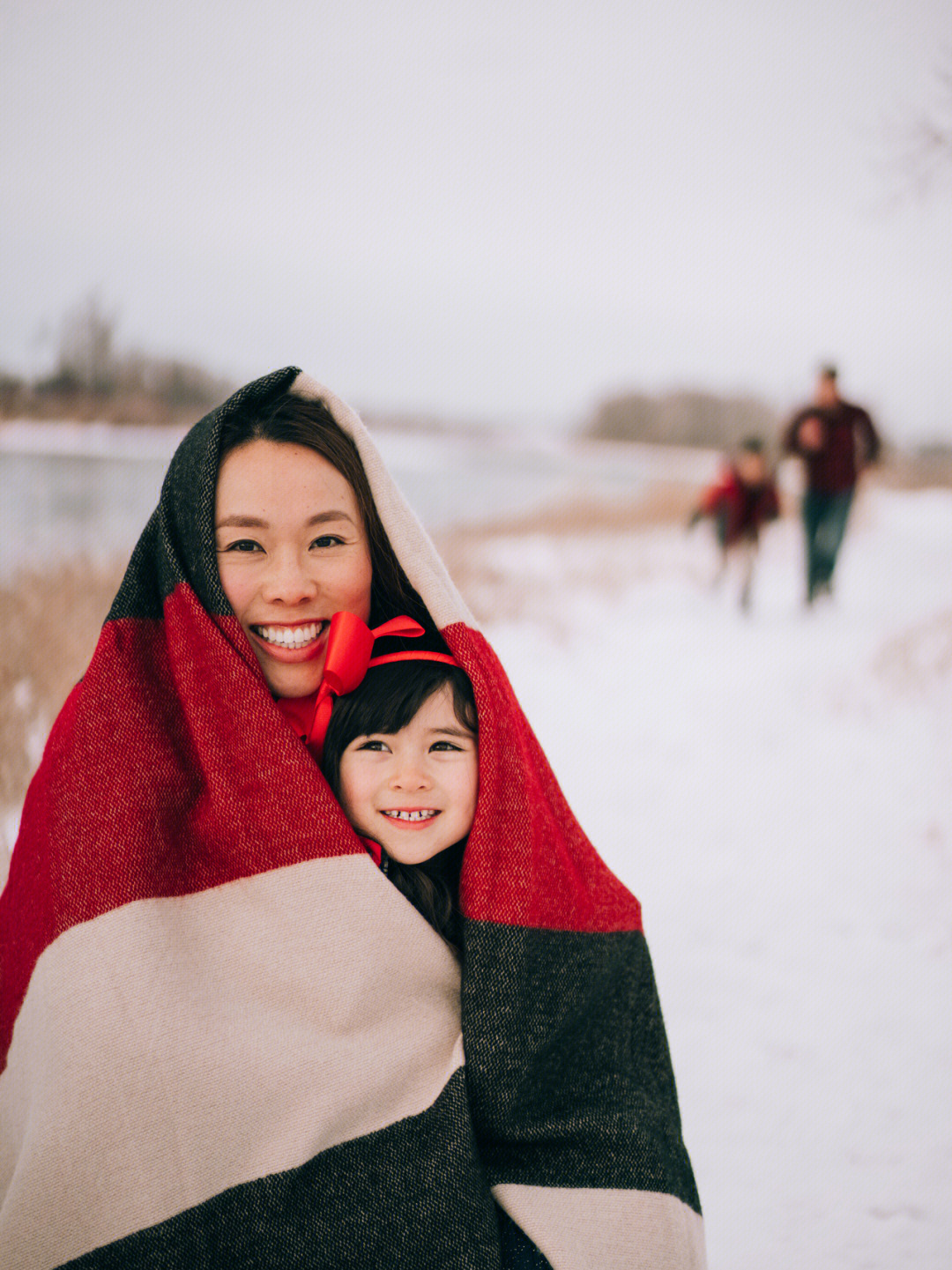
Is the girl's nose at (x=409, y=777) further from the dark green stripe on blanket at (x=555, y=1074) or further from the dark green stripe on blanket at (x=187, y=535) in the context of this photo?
the dark green stripe on blanket at (x=187, y=535)

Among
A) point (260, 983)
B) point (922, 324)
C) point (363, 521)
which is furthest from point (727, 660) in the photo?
point (260, 983)

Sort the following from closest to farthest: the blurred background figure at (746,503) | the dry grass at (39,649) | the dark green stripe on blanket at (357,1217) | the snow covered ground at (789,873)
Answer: the dark green stripe on blanket at (357,1217) → the snow covered ground at (789,873) → the dry grass at (39,649) → the blurred background figure at (746,503)

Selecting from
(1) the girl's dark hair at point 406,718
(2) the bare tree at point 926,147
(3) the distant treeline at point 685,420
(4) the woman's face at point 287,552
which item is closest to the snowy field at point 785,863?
(1) the girl's dark hair at point 406,718

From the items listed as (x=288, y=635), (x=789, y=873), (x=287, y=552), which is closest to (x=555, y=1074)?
(x=288, y=635)

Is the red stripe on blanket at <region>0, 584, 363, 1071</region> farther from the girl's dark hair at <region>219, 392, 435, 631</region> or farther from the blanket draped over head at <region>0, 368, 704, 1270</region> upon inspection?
the girl's dark hair at <region>219, 392, 435, 631</region>

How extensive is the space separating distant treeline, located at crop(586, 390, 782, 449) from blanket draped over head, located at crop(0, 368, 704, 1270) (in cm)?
870

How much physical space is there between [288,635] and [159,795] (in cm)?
33

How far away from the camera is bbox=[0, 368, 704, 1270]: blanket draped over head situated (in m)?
1.09

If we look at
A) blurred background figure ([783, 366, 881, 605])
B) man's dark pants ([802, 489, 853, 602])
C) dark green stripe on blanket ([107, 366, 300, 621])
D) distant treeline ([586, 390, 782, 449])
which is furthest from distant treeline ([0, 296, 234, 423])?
distant treeline ([586, 390, 782, 449])

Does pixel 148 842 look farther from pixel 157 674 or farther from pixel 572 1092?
pixel 572 1092

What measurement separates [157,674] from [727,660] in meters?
3.76

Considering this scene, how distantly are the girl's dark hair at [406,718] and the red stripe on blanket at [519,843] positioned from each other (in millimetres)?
42

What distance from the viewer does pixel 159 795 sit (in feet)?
4.06

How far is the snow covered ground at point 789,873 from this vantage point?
69.7 inches
